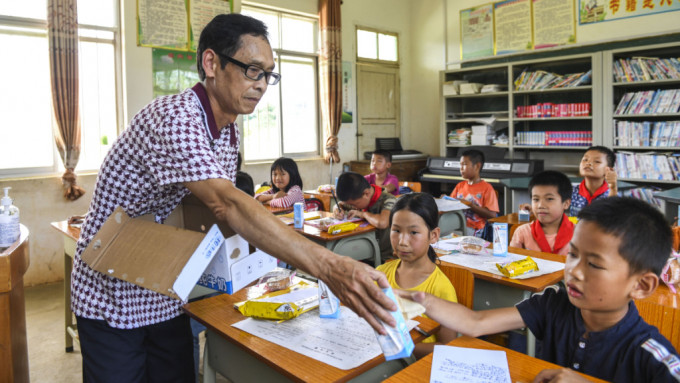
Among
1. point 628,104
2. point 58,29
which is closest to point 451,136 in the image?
point 628,104

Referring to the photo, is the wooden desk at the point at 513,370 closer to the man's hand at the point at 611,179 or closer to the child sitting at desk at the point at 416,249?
the child sitting at desk at the point at 416,249

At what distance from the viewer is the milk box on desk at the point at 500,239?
2387mm

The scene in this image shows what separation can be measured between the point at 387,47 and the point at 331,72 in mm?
1387

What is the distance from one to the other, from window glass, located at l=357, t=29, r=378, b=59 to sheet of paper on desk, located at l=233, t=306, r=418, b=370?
5973 millimetres

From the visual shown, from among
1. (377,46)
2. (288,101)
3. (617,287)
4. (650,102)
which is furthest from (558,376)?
(377,46)

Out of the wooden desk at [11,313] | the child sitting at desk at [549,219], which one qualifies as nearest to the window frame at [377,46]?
the child sitting at desk at [549,219]

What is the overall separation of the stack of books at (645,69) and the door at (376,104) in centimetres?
311

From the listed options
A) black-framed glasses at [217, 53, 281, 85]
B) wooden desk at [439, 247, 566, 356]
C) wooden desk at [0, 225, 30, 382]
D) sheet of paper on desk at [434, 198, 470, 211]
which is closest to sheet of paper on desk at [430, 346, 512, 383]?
wooden desk at [439, 247, 566, 356]

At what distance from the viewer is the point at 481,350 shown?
1265 mm

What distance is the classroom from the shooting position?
4473 mm

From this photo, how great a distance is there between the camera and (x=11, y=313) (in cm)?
175

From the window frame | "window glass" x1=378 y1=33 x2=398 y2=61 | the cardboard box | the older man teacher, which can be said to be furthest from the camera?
"window glass" x1=378 y1=33 x2=398 y2=61

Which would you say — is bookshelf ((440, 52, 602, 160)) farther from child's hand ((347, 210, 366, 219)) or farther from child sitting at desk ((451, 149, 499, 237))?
child's hand ((347, 210, 366, 219))

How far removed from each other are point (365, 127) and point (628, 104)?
337 centimetres
